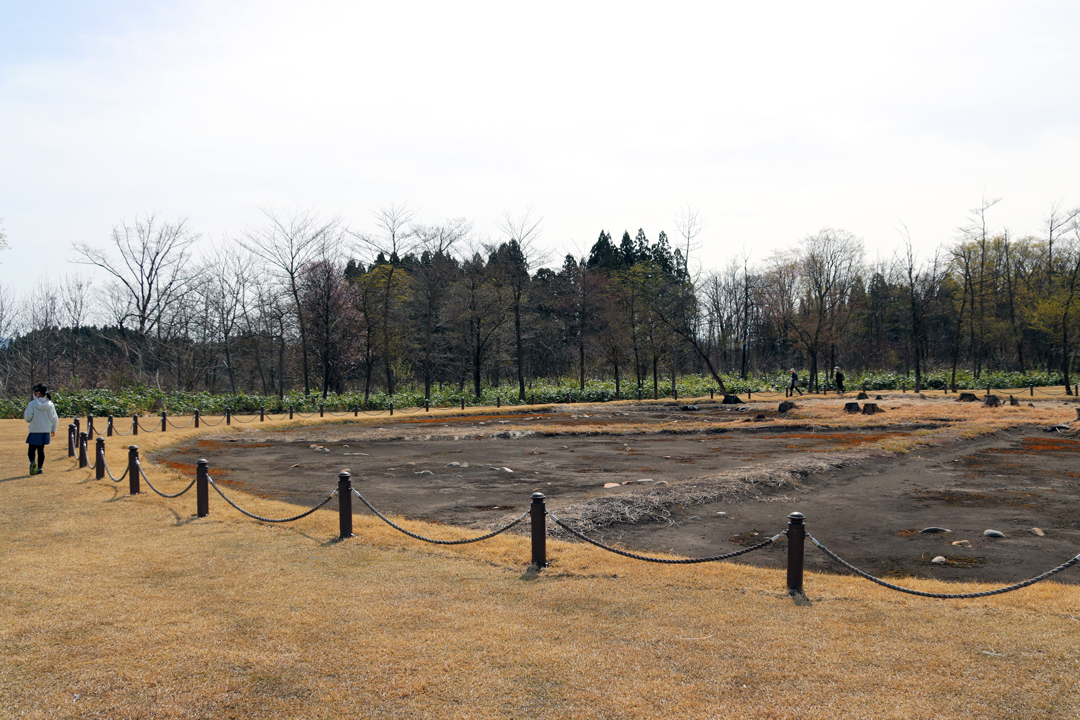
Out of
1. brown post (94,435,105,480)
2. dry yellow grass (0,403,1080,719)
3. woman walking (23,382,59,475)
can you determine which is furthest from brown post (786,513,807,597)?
woman walking (23,382,59,475)

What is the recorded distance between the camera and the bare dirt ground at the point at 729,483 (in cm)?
907

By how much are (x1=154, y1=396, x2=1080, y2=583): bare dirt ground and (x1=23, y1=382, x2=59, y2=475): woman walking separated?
3.00 meters

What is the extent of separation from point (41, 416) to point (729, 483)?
46.2ft

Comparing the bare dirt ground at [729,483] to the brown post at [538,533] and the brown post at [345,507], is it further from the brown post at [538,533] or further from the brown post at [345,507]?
the brown post at [345,507]

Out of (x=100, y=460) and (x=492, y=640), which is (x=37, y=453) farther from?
(x=492, y=640)

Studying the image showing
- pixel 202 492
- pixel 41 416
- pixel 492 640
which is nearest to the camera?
pixel 492 640

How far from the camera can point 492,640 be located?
522 centimetres

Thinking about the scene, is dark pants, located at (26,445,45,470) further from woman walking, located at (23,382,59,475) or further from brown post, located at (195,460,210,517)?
brown post, located at (195,460,210,517)

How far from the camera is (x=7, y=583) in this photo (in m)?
6.68

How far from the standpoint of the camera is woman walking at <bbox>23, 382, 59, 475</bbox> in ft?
44.3

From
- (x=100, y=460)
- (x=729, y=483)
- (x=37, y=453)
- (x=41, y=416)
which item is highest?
(x=41, y=416)

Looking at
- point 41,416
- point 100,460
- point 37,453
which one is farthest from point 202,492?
point 37,453

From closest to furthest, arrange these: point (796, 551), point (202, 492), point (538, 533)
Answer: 1. point (796, 551)
2. point (538, 533)
3. point (202, 492)

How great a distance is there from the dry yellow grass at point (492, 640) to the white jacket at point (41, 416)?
6943 mm
